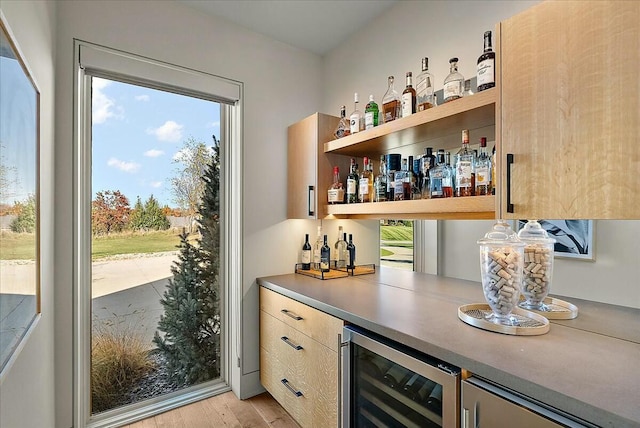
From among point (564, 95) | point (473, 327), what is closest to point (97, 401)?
point (473, 327)

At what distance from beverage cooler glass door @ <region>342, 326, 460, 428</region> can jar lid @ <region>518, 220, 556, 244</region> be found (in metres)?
0.70

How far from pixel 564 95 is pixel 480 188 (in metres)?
0.44

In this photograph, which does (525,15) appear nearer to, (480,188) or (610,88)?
(610,88)

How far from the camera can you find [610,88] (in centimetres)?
98

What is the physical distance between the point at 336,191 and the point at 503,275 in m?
1.13

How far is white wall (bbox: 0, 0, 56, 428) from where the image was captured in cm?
93

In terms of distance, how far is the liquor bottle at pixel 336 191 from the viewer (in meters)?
2.13

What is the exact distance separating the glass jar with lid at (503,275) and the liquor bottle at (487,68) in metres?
0.61

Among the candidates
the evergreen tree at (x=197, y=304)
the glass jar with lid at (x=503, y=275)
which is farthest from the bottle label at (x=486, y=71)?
the evergreen tree at (x=197, y=304)

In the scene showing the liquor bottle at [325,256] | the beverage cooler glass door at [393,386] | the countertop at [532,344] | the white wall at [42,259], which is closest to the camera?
the countertop at [532,344]

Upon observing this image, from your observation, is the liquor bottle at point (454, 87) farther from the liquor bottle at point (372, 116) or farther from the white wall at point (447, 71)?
the liquor bottle at point (372, 116)

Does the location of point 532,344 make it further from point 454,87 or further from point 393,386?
point 454,87

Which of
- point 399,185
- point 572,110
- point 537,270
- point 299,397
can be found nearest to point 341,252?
point 399,185

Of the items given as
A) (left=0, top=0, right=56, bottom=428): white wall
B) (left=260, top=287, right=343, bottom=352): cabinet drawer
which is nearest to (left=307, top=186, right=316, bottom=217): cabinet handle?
(left=260, top=287, right=343, bottom=352): cabinet drawer
